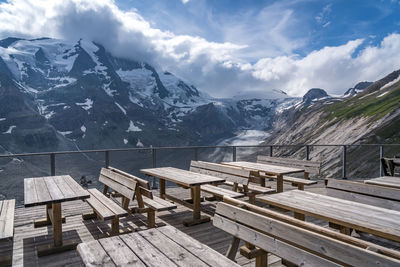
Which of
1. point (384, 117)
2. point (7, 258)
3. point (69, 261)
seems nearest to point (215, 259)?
point (69, 261)

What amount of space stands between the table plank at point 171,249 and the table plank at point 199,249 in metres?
0.04

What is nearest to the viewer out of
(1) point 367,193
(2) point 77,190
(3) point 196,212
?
(1) point 367,193

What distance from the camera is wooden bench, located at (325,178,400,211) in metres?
3.81

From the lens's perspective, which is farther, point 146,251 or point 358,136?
point 358,136

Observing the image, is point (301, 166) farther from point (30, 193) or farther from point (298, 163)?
point (30, 193)

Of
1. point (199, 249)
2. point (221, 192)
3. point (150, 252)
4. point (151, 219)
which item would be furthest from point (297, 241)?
point (221, 192)

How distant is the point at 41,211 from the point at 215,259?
244 inches

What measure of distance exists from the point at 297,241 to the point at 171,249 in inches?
42.1

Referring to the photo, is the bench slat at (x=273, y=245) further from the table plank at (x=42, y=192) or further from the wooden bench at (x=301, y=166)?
the wooden bench at (x=301, y=166)

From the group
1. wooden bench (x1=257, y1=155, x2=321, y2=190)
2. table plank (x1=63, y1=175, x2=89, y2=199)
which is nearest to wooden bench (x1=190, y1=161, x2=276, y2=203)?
wooden bench (x1=257, y1=155, x2=321, y2=190)

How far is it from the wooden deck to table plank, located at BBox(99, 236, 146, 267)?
1.98 metres

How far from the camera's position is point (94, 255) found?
2391 mm

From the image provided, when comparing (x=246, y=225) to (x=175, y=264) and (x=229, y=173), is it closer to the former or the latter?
(x=175, y=264)

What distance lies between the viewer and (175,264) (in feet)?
7.43
